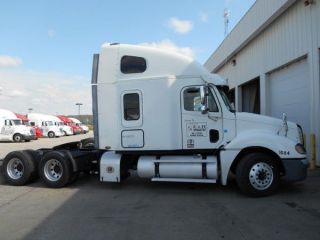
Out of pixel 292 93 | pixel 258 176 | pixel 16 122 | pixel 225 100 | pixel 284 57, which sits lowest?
pixel 258 176

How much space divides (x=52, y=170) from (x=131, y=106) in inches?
110

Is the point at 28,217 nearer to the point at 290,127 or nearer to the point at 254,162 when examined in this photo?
the point at 254,162

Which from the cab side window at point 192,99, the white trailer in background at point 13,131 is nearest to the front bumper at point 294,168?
the cab side window at point 192,99

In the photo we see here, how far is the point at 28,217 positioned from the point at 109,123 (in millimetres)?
3229

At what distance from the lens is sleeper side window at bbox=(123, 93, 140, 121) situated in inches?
379

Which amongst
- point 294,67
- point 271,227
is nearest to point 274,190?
→ point 271,227

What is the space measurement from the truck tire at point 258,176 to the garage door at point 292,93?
532 cm

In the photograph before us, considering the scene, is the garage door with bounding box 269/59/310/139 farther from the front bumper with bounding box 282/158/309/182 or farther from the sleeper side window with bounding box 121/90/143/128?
the sleeper side window with bounding box 121/90/143/128

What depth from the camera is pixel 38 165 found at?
1064 centimetres

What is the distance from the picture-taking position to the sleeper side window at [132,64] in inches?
379

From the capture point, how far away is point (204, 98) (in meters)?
8.96

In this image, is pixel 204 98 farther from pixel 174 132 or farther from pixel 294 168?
pixel 294 168

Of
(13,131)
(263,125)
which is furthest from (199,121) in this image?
(13,131)

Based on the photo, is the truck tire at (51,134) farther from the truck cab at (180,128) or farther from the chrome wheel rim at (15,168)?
the truck cab at (180,128)
